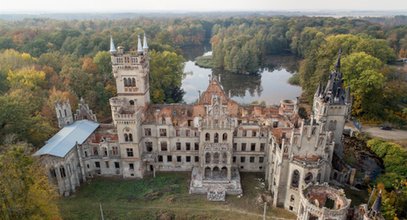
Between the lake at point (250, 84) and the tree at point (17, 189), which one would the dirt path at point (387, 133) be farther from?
the tree at point (17, 189)

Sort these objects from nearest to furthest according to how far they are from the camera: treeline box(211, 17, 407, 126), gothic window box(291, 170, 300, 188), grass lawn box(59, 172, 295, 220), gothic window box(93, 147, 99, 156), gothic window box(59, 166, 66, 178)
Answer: gothic window box(291, 170, 300, 188) → grass lawn box(59, 172, 295, 220) → gothic window box(59, 166, 66, 178) → gothic window box(93, 147, 99, 156) → treeline box(211, 17, 407, 126)

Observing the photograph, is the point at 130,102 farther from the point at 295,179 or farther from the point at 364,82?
the point at 364,82

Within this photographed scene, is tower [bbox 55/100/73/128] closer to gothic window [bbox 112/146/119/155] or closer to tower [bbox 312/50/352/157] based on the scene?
gothic window [bbox 112/146/119/155]

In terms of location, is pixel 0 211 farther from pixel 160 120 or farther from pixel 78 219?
pixel 160 120

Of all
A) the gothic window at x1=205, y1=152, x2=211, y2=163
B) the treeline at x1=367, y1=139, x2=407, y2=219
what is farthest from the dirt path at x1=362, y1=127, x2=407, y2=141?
the gothic window at x1=205, y1=152, x2=211, y2=163

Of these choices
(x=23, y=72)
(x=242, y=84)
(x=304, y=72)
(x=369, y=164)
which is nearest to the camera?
(x=369, y=164)

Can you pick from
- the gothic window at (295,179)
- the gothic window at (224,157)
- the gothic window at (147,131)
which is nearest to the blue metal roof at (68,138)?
the gothic window at (147,131)

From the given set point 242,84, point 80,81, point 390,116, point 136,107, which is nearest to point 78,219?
point 136,107
